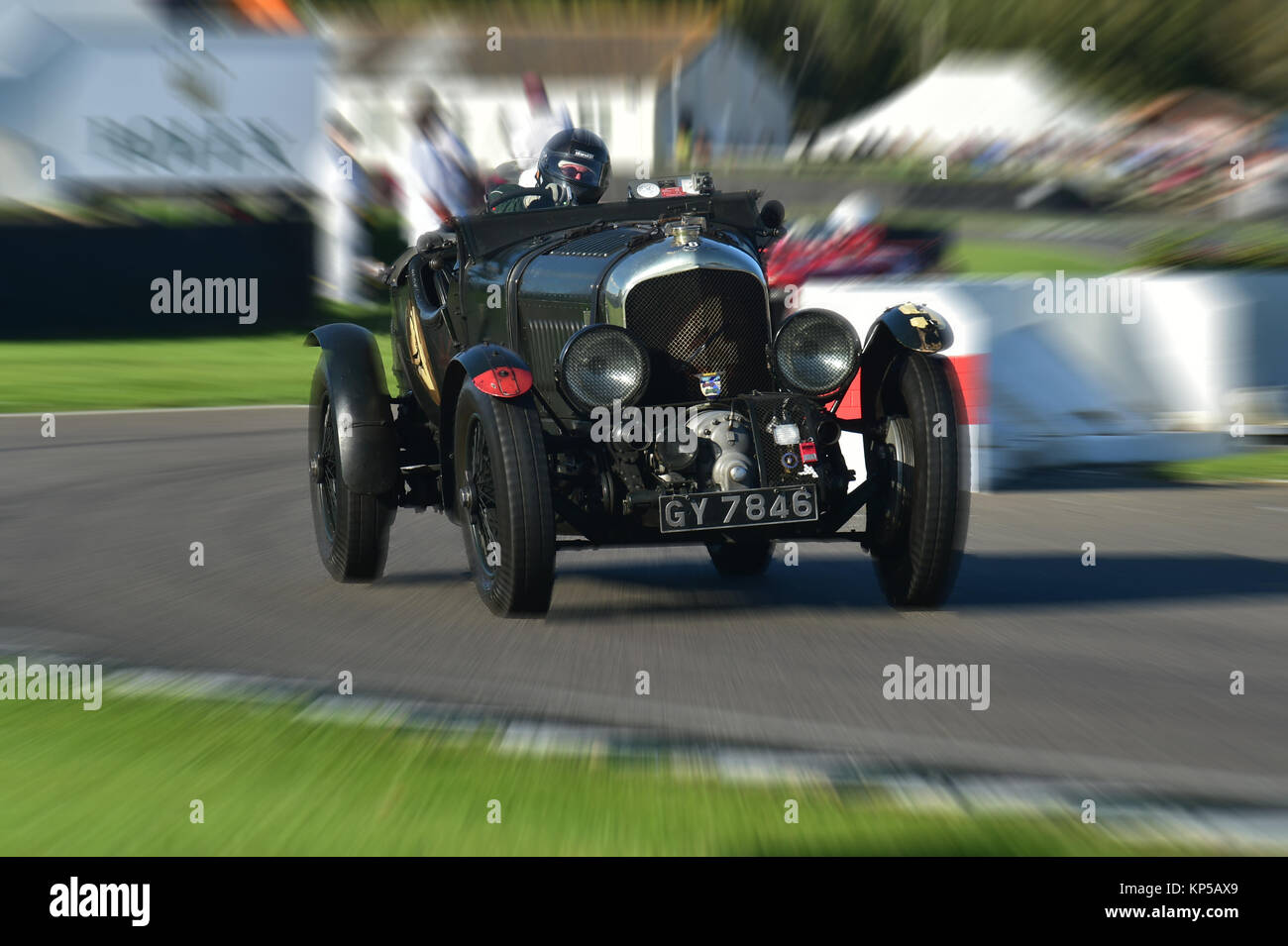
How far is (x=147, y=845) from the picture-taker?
15.2 ft

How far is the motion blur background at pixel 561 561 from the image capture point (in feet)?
17.2

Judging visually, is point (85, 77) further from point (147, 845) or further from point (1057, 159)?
→ point (147, 845)

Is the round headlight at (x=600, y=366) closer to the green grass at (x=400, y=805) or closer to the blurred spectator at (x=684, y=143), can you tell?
the green grass at (x=400, y=805)

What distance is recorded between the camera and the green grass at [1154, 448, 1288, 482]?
1411cm

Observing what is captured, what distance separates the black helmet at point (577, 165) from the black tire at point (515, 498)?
76.4 inches

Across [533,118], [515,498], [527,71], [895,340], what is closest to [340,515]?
[515,498]

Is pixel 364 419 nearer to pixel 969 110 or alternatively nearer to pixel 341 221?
pixel 341 221

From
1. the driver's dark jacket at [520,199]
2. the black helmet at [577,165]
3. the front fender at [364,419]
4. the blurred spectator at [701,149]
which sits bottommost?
the front fender at [364,419]

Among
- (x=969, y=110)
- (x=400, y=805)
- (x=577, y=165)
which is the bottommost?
(x=400, y=805)

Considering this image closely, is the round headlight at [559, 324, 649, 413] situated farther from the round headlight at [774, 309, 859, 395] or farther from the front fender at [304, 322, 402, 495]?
the front fender at [304, 322, 402, 495]

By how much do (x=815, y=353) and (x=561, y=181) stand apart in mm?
2087

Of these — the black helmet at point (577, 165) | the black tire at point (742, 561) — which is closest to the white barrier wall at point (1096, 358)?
the black tire at point (742, 561)

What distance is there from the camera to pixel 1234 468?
48.0ft
